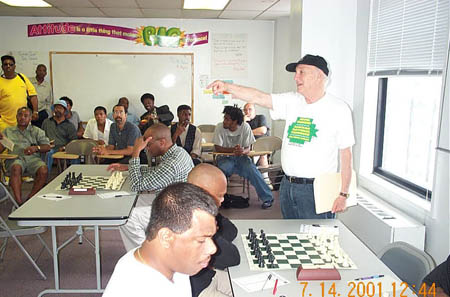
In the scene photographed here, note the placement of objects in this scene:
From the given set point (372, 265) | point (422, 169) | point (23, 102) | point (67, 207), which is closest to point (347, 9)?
point (422, 169)

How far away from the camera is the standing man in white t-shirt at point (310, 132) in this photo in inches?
110

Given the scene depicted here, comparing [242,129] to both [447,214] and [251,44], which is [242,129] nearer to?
[251,44]

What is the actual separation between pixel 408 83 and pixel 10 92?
19.5 ft

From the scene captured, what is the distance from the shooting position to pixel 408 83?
3.82 m

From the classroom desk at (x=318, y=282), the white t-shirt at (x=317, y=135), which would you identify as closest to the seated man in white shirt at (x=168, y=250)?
the classroom desk at (x=318, y=282)

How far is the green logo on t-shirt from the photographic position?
2795 mm

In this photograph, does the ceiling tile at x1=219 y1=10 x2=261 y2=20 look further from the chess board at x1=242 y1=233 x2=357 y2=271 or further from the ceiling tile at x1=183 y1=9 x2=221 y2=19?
the chess board at x1=242 y1=233 x2=357 y2=271

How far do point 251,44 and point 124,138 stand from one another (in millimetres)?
4226

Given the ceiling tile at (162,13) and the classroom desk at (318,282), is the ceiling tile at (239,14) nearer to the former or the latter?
the ceiling tile at (162,13)

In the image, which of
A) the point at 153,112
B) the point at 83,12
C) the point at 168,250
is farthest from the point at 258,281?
the point at 83,12

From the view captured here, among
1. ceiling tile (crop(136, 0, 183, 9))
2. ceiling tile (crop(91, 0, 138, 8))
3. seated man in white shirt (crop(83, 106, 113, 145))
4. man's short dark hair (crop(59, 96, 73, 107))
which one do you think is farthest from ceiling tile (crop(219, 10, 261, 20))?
man's short dark hair (crop(59, 96, 73, 107))

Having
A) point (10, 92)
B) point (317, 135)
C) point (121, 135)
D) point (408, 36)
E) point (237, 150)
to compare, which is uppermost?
point (408, 36)

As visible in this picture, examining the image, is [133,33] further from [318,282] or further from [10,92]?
[318,282]

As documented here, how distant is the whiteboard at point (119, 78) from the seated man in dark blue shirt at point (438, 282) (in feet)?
23.7
